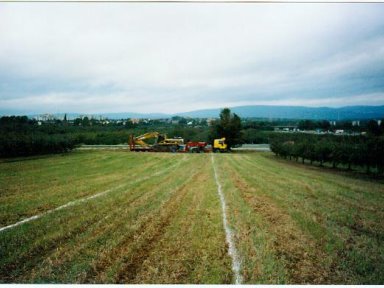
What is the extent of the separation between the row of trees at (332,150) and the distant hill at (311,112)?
5.95 feet

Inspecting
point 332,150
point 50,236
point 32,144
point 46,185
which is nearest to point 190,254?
point 50,236

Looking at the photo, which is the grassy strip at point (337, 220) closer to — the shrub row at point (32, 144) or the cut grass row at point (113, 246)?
the cut grass row at point (113, 246)

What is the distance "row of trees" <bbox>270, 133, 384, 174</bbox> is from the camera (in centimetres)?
905

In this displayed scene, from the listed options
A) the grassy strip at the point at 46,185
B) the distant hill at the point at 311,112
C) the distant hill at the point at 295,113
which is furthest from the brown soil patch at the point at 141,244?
the distant hill at the point at 311,112

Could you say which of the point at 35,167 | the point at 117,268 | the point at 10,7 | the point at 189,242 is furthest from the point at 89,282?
the point at 10,7

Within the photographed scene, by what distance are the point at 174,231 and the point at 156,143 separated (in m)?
14.2

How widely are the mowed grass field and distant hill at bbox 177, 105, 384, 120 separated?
5.40 feet

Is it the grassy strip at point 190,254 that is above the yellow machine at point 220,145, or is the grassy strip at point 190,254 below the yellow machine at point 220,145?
below

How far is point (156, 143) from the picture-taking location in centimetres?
1848

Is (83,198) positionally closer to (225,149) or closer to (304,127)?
(304,127)

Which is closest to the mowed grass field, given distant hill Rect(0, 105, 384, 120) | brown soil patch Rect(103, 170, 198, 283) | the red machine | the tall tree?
brown soil patch Rect(103, 170, 198, 283)

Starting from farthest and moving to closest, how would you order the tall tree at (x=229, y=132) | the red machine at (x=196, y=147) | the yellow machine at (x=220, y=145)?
the tall tree at (x=229, y=132), the yellow machine at (x=220, y=145), the red machine at (x=196, y=147)

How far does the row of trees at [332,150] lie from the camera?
29.7 feet

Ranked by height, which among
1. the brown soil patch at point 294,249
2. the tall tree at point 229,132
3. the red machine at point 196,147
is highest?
the tall tree at point 229,132
